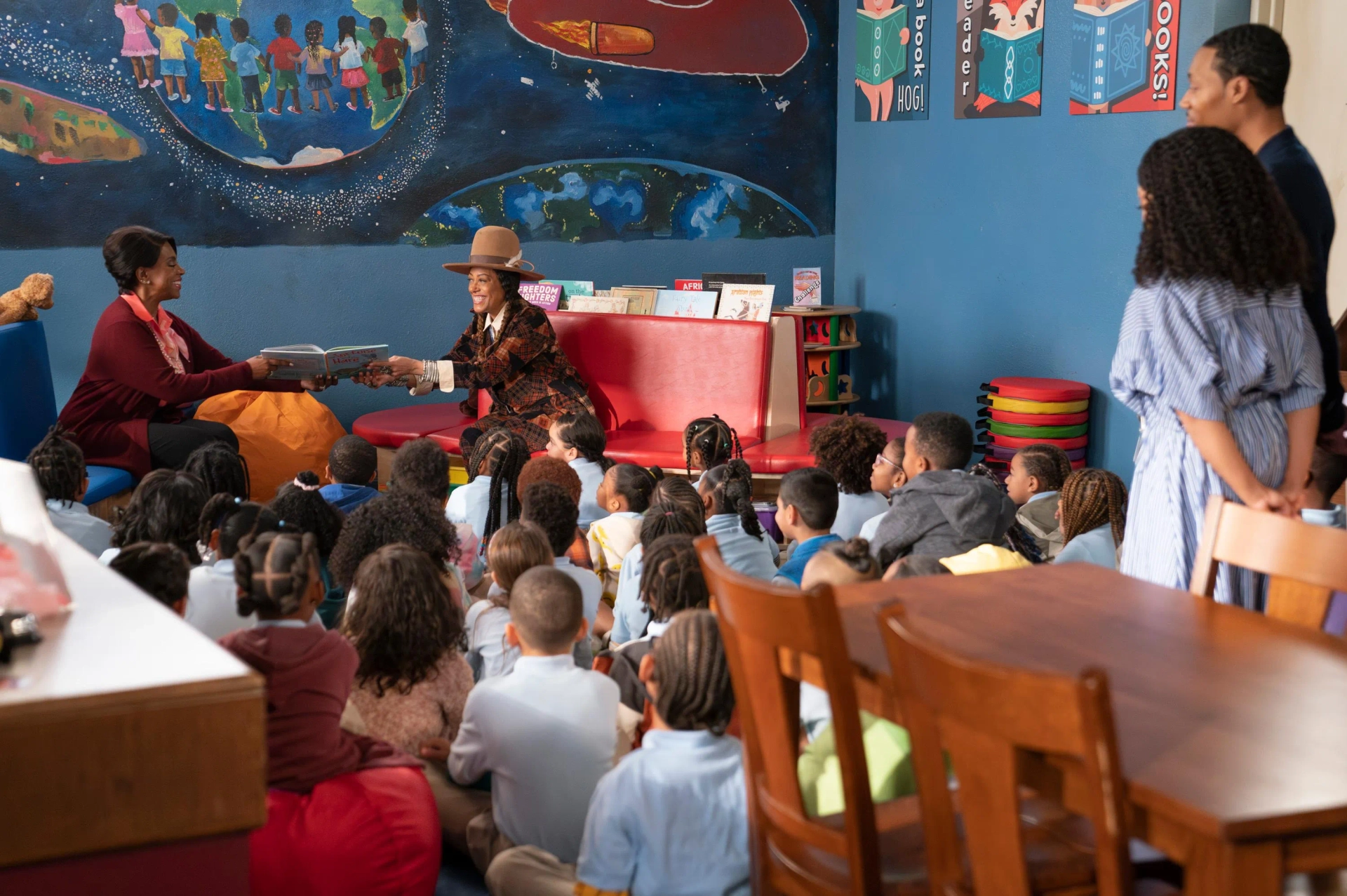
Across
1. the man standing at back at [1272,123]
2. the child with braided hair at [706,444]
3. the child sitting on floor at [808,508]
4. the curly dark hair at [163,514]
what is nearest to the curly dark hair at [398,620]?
the curly dark hair at [163,514]

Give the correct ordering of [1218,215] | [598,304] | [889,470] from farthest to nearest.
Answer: [598,304], [889,470], [1218,215]

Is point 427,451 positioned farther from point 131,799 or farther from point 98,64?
point 98,64

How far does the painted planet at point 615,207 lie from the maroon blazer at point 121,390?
2.32 meters

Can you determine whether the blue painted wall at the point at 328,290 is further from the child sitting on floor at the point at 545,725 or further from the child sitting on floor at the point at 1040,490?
the child sitting on floor at the point at 545,725

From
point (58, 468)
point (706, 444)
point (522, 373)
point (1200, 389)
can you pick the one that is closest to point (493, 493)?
point (706, 444)

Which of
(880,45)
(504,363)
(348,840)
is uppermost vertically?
(880,45)

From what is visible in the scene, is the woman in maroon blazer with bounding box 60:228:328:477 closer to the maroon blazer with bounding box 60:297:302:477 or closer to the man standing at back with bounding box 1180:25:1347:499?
the maroon blazer with bounding box 60:297:302:477

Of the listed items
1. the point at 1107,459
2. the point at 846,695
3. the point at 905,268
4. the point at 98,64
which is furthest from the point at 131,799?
the point at 905,268

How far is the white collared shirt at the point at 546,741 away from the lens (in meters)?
2.65

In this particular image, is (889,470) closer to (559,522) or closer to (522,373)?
(559,522)

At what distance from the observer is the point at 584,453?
5.04 meters

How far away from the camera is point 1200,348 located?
253cm

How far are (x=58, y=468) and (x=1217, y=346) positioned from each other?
3497mm

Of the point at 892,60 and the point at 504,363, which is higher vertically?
the point at 892,60
